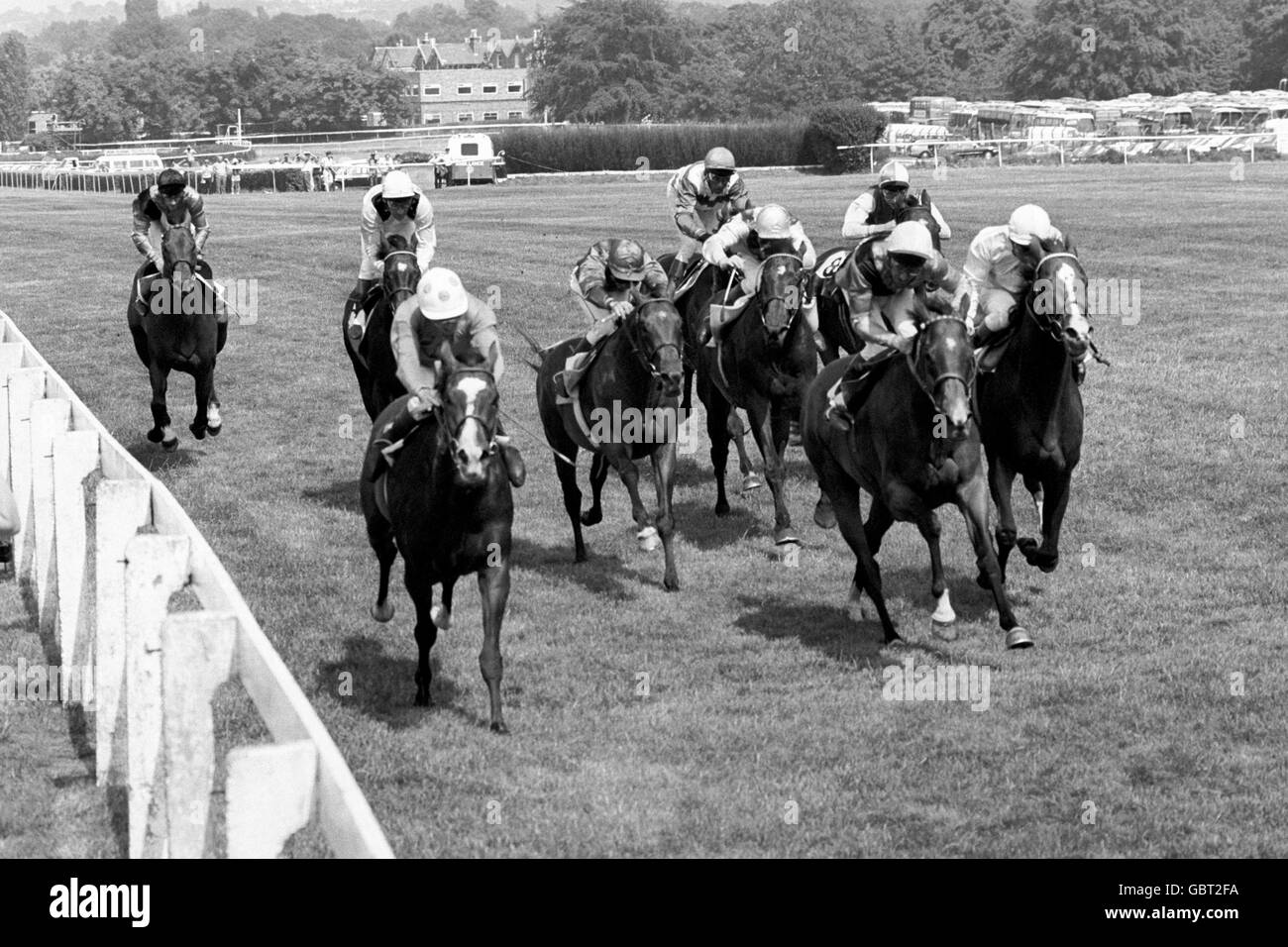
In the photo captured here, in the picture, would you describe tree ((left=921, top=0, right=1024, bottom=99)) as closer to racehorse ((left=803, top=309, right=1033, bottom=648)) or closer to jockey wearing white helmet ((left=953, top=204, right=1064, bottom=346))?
jockey wearing white helmet ((left=953, top=204, right=1064, bottom=346))

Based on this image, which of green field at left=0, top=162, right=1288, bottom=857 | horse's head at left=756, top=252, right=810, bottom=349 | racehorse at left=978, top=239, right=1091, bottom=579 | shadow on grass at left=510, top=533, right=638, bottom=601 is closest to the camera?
green field at left=0, top=162, right=1288, bottom=857

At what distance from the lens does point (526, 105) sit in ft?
593

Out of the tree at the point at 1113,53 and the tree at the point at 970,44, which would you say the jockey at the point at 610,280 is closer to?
the tree at the point at 1113,53

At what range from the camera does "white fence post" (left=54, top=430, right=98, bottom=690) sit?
9.95 m

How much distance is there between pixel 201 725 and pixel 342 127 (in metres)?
137

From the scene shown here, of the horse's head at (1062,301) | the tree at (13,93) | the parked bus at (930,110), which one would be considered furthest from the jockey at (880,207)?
the tree at (13,93)

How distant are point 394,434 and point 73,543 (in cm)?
186

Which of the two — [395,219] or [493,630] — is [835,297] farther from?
[493,630]

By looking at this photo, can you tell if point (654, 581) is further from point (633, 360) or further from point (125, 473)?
point (125, 473)

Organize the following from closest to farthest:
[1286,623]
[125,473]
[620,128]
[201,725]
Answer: [201,725], [125,473], [1286,623], [620,128]

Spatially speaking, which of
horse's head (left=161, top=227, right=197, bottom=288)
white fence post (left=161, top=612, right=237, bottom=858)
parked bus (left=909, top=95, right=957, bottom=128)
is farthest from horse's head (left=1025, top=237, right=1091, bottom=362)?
parked bus (left=909, top=95, right=957, bottom=128)

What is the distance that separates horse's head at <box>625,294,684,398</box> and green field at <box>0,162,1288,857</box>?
1544 millimetres
